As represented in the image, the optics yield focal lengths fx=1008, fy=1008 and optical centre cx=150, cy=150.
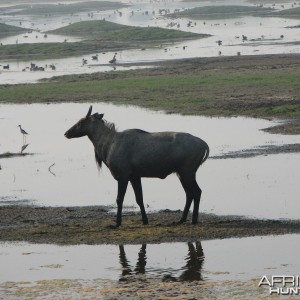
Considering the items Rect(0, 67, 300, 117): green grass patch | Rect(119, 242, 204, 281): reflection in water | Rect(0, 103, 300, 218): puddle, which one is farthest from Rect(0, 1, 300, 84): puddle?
Rect(119, 242, 204, 281): reflection in water

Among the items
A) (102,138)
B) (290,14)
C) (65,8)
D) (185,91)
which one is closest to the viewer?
(102,138)

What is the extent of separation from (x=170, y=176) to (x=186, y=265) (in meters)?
8.25

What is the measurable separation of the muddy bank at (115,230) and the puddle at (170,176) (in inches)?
28.5

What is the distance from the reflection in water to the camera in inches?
515

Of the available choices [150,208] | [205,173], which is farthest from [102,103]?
[150,208]

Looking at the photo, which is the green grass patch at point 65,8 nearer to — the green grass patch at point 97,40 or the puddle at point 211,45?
the puddle at point 211,45

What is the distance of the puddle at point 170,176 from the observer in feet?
61.3

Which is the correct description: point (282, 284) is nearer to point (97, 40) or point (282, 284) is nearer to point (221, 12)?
point (97, 40)

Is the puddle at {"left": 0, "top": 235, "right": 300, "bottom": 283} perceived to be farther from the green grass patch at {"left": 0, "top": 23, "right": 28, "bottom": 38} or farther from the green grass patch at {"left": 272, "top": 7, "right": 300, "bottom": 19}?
the green grass patch at {"left": 272, "top": 7, "right": 300, "bottom": 19}

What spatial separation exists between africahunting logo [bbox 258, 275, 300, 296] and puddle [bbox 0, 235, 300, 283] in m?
0.29

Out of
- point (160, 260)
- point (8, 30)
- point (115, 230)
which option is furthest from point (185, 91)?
point (8, 30)

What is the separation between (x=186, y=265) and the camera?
45.1 ft

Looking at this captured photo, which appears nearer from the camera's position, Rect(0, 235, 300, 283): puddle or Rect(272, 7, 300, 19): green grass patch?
Rect(0, 235, 300, 283): puddle

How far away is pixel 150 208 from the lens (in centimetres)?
1827
